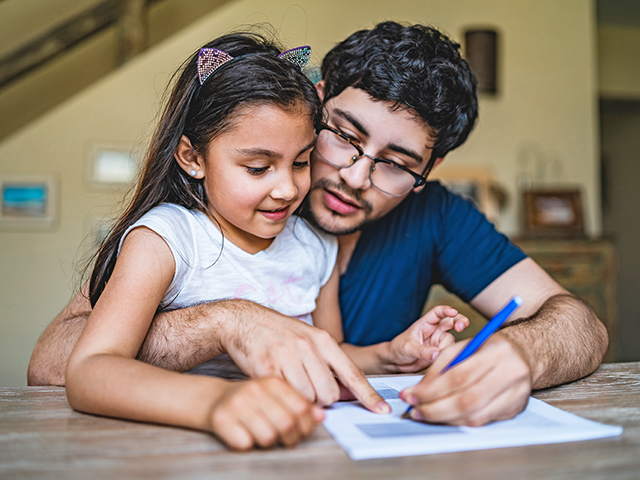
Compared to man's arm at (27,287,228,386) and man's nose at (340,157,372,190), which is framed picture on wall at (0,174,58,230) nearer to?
man's nose at (340,157,372,190)

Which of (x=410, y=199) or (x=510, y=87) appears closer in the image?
(x=410, y=199)

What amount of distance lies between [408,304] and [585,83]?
13.7 feet

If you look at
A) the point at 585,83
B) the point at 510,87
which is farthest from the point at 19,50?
the point at 585,83

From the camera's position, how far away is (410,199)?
5.76ft

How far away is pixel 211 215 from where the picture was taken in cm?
129

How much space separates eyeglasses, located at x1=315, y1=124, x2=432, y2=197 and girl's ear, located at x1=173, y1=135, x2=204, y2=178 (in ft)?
1.01

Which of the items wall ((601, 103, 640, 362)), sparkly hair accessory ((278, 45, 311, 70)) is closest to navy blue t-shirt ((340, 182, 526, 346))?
sparkly hair accessory ((278, 45, 311, 70))

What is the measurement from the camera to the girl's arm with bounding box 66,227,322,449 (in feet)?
2.15

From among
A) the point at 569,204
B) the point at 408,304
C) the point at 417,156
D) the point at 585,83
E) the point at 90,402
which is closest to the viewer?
the point at 90,402

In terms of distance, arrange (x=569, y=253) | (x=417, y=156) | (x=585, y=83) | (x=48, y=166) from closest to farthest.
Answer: (x=417, y=156)
(x=48, y=166)
(x=569, y=253)
(x=585, y=83)

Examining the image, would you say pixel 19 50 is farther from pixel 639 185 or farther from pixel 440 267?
pixel 639 185

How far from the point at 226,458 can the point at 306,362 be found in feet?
0.72

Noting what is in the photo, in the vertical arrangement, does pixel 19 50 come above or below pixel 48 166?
above

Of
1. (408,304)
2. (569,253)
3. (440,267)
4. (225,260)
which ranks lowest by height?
(569,253)
